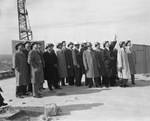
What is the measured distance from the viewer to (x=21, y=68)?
7.21 metres

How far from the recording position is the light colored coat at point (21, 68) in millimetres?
7098

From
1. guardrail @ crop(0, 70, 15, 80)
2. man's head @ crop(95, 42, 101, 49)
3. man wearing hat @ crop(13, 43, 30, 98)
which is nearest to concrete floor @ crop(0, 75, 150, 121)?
man wearing hat @ crop(13, 43, 30, 98)

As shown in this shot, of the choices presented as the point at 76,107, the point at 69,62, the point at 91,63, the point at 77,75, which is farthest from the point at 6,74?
the point at 76,107

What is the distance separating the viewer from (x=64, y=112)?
5.10 meters

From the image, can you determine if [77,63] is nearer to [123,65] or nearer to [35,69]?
[123,65]

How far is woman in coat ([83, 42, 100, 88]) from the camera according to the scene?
27.9ft

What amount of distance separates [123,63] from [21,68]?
13.3ft

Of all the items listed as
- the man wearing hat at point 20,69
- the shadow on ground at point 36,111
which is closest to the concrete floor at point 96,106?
the shadow on ground at point 36,111

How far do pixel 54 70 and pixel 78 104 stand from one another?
2745mm

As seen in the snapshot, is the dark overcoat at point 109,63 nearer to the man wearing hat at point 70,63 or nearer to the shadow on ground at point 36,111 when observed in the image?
the man wearing hat at point 70,63

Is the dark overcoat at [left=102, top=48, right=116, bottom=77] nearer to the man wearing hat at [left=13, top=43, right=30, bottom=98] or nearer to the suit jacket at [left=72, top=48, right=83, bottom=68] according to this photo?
the suit jacket at [left=72, top=48, right=83, bottom=68]

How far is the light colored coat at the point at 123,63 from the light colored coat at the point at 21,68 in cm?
368

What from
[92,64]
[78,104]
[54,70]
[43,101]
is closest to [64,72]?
[54,70]

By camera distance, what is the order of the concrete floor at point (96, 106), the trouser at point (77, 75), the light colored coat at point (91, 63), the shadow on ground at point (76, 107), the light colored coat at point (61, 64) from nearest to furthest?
the concrete floor at point (96, 106), the shadow on ground at point (76, 107), the light colored coat at point (91, 63), the light colored coat at point (61, 64), the trouser at point (77, 75)
